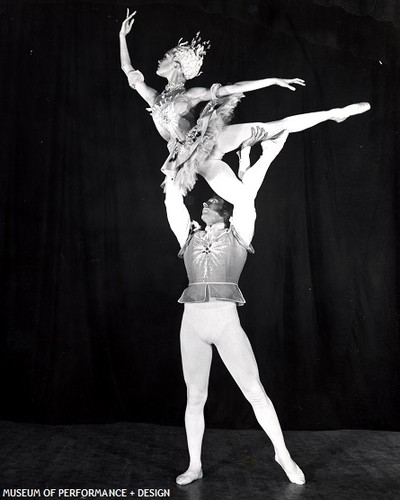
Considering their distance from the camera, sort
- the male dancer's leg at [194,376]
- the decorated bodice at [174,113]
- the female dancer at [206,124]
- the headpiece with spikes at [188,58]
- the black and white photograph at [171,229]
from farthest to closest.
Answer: the black and white photograph at [171,229] → the headpiece with spikes at [188,58] → the decorated bodice at [174,113] → the female dancer at [206,124] → the male dancer's leg at [194,376]

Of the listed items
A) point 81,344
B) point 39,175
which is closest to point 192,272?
point 81,344

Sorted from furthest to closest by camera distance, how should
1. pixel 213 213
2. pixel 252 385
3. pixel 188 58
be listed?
pixel 188 58 < pixel 213 213 < pixel 252 385

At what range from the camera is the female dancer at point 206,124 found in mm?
3393

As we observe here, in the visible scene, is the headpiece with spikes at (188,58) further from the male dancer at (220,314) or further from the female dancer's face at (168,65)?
the male dancer at (220,314)

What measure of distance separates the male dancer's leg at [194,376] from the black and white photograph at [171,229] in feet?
3.44

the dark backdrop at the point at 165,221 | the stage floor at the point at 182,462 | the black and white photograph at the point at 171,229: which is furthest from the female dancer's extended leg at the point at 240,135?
the stage floor at the point at 182,462

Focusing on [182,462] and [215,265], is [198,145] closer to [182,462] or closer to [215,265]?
[215,265]

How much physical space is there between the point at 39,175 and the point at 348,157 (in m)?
2.23

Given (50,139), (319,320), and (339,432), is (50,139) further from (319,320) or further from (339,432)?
(339,432)

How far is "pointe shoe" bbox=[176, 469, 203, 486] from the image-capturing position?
3244 mm

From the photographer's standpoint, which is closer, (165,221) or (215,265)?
(215,265)

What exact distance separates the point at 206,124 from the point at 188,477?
1.78 metres

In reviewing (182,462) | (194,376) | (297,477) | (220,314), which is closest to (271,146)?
(220,314)

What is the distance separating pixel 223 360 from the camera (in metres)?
3.27
